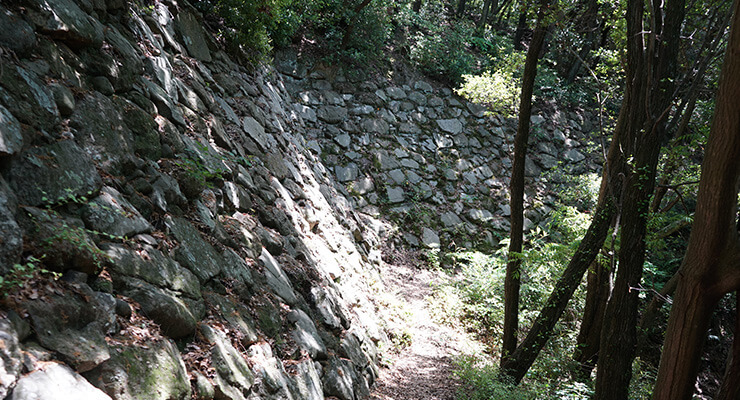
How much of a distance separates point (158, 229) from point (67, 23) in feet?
5.09

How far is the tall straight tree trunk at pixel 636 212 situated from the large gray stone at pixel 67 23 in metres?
4.09

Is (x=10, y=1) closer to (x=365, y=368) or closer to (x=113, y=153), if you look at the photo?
(x=113, y=153)

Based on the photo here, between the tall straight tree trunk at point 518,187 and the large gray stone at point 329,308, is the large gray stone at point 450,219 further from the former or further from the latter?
the large gray stone at point 329,308

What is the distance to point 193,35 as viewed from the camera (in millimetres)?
5574

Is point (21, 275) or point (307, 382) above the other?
point (21, 275)

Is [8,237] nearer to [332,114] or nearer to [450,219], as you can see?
[332,114]

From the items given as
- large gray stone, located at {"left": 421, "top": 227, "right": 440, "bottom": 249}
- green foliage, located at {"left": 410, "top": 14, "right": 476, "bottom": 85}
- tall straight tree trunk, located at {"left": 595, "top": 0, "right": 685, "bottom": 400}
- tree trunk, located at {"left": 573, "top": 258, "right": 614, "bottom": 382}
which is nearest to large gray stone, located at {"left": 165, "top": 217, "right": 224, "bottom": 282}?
tall straight tree trunk, located at {"left": 595, "top": 0, "right": 685, "bottom": 400}

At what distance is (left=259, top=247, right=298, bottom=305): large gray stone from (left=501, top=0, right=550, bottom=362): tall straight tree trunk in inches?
101

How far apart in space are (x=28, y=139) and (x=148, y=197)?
33.1 inches

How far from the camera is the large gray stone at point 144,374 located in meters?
1.79

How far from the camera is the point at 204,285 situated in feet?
9.66

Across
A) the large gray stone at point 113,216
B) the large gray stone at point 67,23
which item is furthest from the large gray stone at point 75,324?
the large gray stone at point 67,23

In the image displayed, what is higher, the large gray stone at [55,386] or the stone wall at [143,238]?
the stone wall at [143,238]

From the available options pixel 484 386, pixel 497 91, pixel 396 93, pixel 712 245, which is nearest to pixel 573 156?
pixel 497 91
